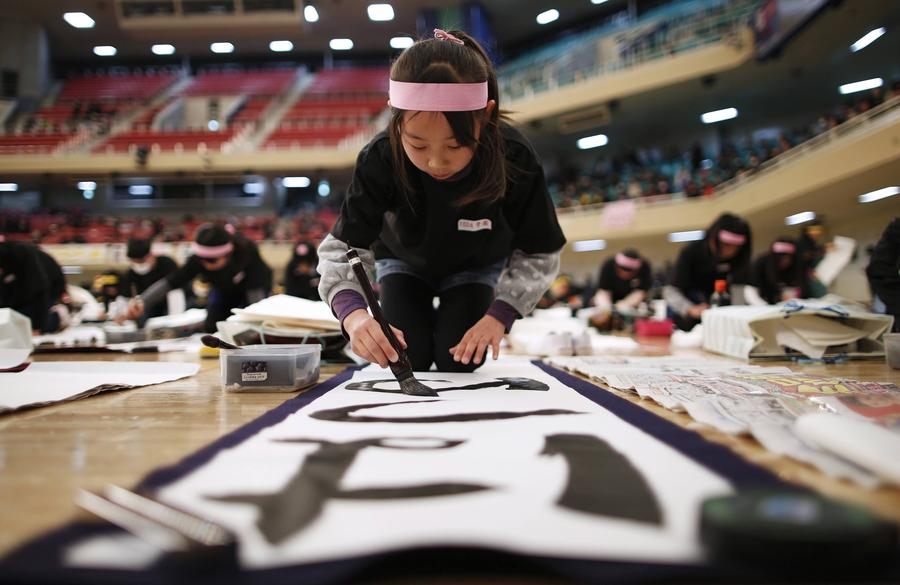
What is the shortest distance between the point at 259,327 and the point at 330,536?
1.49m

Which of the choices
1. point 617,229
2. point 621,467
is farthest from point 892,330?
point 617,229

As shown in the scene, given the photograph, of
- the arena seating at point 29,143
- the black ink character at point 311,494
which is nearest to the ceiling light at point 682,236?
the black ink character at point 311,494

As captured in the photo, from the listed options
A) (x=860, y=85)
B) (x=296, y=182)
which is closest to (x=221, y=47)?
(x=296, y=182)

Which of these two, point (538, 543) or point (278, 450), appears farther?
point (278, 450)

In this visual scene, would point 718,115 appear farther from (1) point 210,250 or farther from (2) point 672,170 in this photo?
(1) point 210,250

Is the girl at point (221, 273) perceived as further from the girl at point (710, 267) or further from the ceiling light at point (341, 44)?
the ceiling light at point (341, 44)

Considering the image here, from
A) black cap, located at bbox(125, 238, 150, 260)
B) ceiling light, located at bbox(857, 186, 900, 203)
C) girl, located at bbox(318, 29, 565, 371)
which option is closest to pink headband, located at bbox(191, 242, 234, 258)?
black cap, located at bbox(125, 238, 150, 260)

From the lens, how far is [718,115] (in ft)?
37.9

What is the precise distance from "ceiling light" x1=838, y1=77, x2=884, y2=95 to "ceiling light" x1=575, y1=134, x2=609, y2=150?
4665mm

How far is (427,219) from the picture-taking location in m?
1.62

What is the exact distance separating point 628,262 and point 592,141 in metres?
9.63

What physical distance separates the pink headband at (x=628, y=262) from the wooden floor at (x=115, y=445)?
355 cm

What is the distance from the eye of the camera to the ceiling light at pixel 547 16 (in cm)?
1368

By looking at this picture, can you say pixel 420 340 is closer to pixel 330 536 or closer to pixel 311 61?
pixel 330 536
